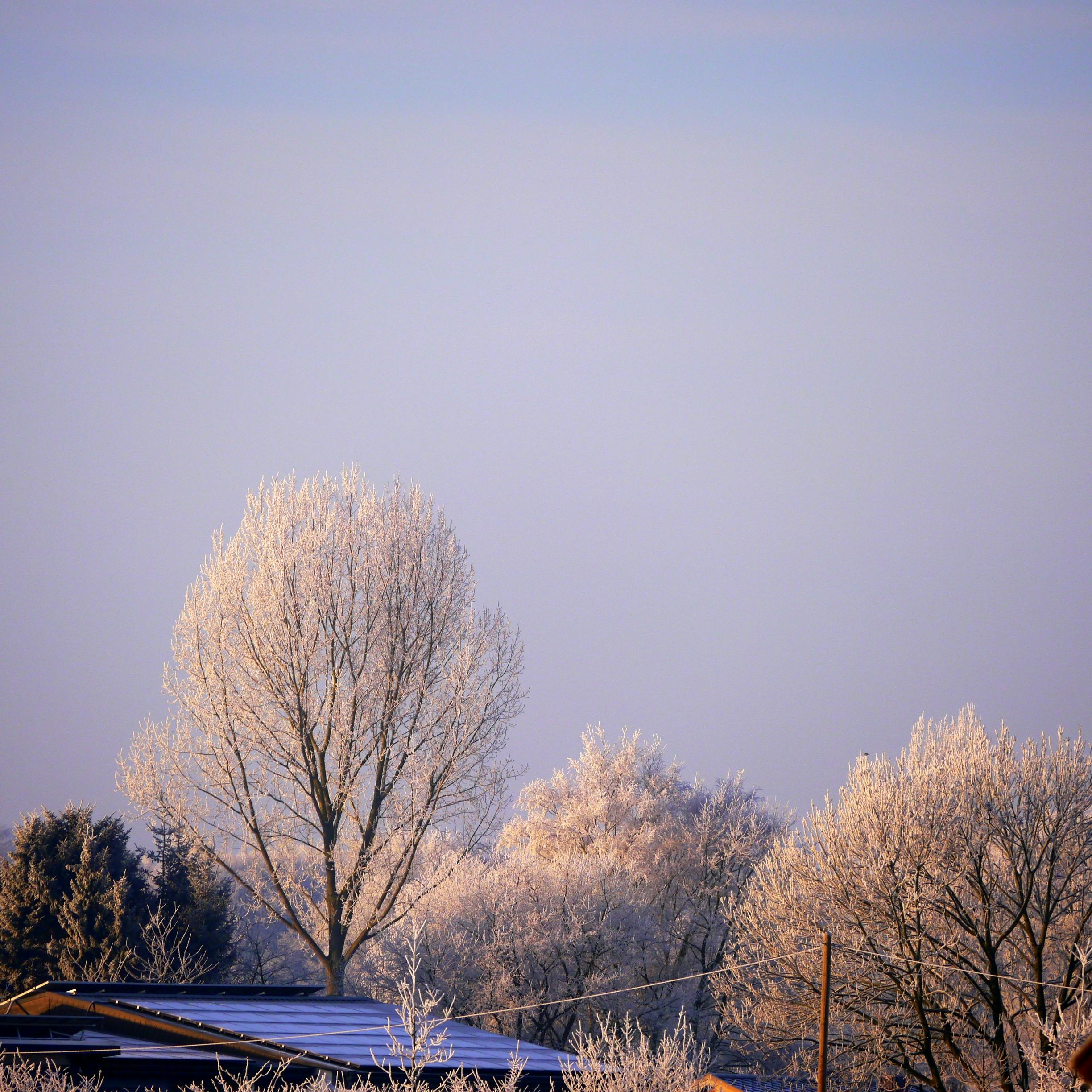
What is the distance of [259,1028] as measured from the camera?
17141 millimetres

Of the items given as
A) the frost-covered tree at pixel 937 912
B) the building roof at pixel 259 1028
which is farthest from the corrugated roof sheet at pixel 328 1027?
the frost-covered tree at pixel 937 912

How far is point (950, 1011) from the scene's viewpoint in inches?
821

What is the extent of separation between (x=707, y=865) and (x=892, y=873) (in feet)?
59.5

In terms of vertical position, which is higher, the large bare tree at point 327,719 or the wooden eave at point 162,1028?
the large bare tree at point 327,719

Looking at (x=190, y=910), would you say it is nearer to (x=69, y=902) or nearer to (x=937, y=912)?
(x=69, y=902)

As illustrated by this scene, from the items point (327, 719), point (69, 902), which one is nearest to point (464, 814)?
point (327, 719)

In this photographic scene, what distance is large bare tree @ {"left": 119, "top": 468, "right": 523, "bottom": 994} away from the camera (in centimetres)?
2289

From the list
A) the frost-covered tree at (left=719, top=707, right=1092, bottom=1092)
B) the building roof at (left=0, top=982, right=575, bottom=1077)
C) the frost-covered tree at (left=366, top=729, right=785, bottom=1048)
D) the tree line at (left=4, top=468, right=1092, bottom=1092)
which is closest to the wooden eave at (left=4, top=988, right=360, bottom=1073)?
the building roof at (left=0, top=982, right=575, bottom=1077)

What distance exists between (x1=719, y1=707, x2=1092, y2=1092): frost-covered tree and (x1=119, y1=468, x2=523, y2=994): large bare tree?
649cm

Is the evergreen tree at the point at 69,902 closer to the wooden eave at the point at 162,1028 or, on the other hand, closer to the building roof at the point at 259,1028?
the building roof at the point at 259,1028

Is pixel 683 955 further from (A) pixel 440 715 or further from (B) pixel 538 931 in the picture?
(A) pixel 440 715

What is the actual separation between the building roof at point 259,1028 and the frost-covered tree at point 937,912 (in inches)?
Answer: 245

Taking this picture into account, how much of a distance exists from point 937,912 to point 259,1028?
12177 millimetres

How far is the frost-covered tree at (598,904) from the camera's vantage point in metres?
31.2
